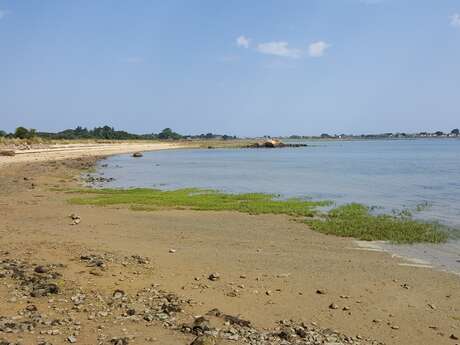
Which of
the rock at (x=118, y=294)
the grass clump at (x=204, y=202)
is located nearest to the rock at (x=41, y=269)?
the rock at (x=118, y=294)

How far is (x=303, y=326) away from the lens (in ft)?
26.5

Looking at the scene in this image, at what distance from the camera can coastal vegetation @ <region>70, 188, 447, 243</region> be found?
1670 cm

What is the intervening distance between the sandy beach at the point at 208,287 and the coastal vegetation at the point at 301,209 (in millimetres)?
1856

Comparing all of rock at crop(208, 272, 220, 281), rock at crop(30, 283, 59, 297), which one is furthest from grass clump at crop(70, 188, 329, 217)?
rock at crop(30, 283, 59, 297)

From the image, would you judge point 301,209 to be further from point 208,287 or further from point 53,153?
point 53,153

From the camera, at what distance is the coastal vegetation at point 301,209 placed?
16703 millimetres

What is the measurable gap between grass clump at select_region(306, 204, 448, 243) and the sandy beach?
1.09 meters

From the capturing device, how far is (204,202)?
81.3 ft

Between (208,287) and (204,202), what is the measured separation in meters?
14.7

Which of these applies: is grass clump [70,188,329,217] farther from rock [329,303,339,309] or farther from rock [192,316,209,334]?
rock [192,316,209,334]

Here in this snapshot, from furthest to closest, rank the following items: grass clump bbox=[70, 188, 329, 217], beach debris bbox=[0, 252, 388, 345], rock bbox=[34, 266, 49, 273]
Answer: grass clump bbox=[70, 188, 329, 217]
rock bbox=[34, 266, 49, 273]
beach debris bbox=[0, 252, 388, 345]

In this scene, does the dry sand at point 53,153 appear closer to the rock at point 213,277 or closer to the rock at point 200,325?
the rock at point 213,277

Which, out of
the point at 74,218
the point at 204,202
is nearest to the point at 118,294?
the point at 74,218

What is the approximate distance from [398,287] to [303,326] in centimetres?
365
